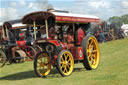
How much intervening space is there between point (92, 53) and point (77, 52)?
1012 mm

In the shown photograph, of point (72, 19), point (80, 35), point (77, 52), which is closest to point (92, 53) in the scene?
point (80, 35)

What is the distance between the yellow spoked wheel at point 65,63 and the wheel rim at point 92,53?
0.97 metres

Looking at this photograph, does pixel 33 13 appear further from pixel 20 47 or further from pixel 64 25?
pixel 20 47

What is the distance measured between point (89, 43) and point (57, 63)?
2.01 m

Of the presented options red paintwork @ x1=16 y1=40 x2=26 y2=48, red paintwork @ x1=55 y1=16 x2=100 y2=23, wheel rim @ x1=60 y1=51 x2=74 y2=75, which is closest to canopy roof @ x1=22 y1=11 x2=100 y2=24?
red paintwork @ x1=55 y1=16 x2=100 y2=23

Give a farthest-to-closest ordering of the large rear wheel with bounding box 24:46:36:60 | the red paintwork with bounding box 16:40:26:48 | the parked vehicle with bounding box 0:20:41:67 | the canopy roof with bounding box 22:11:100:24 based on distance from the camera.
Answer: the red paintwork with bounding box 16:40:26:48 < the large rear wheel with bounding box 24:46:36:60 < the parked vehicle with bounding box 0:20:41:67 < the canopy roof with bounding box 22:11:100:24

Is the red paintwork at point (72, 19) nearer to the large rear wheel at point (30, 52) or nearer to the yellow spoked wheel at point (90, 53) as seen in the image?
the yellow spoked wheel at point (90, 53)

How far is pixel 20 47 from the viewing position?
12.6 meters

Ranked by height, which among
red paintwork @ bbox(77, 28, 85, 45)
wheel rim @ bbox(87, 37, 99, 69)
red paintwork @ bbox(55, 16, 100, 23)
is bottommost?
wheel rim @ bbox(87, 37, 99, 69)

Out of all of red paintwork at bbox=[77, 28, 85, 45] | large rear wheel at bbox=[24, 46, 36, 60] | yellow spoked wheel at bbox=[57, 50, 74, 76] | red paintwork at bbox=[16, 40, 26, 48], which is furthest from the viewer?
red paintwork at bbox=[16, 40, 26, 48]

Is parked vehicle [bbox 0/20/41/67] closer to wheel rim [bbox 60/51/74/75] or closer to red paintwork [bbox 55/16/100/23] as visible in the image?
red paintwork [bbox 55/16/100/23]

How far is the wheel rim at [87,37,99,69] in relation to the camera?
7.56 m

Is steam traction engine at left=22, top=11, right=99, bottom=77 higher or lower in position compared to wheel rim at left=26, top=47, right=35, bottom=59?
higher

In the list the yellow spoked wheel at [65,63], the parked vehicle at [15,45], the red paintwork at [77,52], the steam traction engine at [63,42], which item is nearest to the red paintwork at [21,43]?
the parked vehicle at [15,45]
